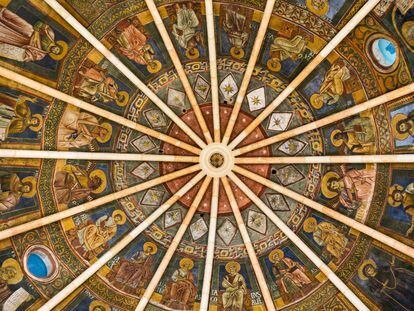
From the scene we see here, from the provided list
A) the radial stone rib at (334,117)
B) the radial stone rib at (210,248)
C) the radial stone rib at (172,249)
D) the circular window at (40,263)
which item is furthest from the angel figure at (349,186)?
the circular window at (40,263)

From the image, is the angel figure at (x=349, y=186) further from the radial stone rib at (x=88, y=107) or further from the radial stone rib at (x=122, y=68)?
the radial stone rib at (x=88, y=107)

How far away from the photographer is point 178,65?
16.1 metres

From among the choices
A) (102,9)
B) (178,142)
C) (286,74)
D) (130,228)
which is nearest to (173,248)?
(130,228)

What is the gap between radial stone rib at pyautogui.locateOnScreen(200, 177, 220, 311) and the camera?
16.7m

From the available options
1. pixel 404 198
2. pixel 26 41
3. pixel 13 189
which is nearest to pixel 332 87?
pixel 404 198

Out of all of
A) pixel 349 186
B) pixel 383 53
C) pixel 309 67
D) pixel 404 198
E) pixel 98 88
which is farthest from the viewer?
pixel 349 186

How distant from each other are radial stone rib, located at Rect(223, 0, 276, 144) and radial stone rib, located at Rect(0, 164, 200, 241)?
166cm

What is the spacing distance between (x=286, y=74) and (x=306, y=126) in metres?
1.64

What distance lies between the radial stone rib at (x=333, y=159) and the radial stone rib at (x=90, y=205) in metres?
1.89

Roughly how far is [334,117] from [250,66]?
9.27 ft

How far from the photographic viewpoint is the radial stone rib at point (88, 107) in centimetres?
1480

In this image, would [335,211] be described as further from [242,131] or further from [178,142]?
[178,142]

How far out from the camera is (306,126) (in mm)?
16375

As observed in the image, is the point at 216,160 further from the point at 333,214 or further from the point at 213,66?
the point at 333,214
